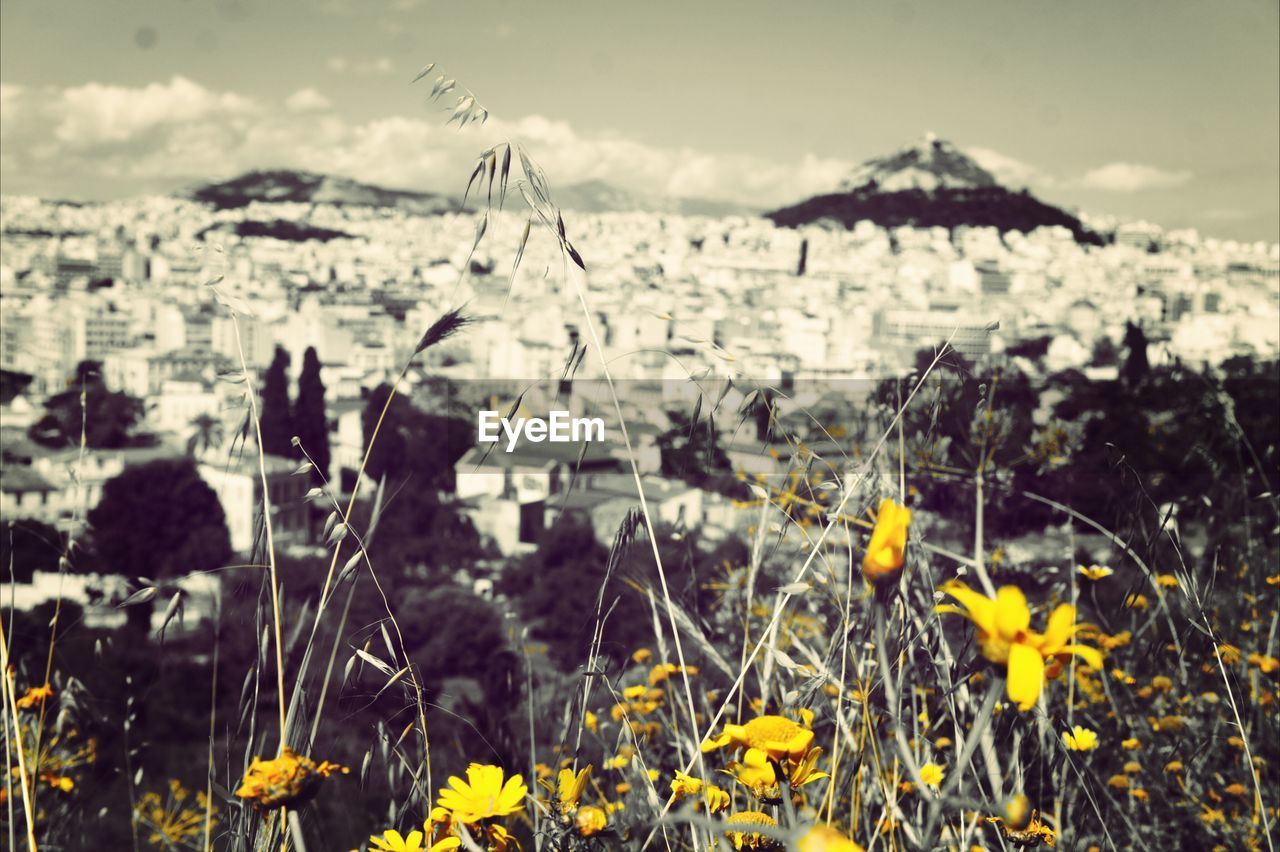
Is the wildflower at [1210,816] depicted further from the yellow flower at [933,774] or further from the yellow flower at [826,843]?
the yellow flower at [826,843]

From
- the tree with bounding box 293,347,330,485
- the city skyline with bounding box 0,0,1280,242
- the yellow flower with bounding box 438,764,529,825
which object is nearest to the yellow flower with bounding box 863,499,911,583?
the yellow flower with bounding box 438,764,529,825

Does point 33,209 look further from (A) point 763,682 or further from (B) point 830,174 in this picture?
(A) point 763,682

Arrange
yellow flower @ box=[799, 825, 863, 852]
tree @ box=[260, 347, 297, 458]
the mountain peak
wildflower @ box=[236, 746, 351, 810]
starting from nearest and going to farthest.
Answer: yellow flower @ box=[799, 825, 863, 852] < wildflower @ box=[236, 746, 351, 810] < tree @ box=[260, 347, 297, 458] < the mountain peak

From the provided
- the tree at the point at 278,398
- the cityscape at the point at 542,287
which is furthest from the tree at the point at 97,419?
the tree at the point at 278,398

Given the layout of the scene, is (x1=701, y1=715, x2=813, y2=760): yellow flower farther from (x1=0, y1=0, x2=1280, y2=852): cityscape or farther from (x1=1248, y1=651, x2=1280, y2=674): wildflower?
(x1=0, y1=0, x2=1280, y2=852): cityscape

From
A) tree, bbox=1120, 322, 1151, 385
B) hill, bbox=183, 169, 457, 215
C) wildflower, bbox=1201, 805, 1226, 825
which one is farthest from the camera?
hill, bbox=183, 169, 457, 215

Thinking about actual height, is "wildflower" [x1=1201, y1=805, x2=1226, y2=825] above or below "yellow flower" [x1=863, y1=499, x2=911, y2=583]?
below

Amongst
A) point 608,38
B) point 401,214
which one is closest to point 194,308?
point 401,214
